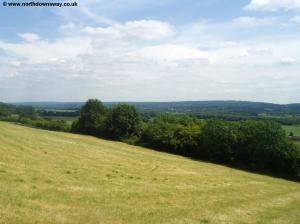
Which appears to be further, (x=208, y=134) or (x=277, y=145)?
(x=208, y=134)

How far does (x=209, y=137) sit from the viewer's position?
225 feet

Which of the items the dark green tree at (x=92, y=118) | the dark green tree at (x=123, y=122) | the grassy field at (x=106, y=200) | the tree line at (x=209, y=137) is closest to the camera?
the grassy field at (x=106, y=200)

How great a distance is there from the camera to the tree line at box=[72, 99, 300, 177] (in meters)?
60.0

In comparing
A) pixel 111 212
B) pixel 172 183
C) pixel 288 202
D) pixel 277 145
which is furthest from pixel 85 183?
pixel 277 145

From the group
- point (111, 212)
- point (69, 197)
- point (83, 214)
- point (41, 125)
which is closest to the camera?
point (83, 214)

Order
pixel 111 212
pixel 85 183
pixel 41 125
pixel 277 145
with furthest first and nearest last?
pixel 41 125 < pixel 277 145 < pixel 85 183 < pixel 111 212

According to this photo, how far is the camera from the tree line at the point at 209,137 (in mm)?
60000

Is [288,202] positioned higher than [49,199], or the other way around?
[49,199]

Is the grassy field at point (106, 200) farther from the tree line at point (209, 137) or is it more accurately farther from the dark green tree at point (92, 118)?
the dark green tree at point (92, 118)

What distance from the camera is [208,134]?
227ft

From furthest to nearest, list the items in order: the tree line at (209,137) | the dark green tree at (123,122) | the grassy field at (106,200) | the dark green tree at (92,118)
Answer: the dark green tree at (92,118)
the dark green tree at (123,122)
the tree line at (209,137)
the grassy field at (106,200)

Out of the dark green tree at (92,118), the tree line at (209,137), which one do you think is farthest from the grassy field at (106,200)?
the dark green tree at (92,118)

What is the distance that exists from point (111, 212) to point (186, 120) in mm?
79505

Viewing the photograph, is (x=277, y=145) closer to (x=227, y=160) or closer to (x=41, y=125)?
(x=227, y=160)
